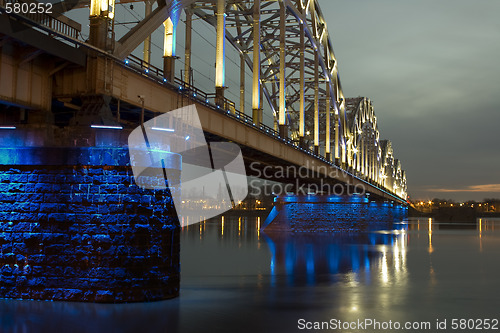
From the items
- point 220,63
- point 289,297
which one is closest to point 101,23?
point 289,297

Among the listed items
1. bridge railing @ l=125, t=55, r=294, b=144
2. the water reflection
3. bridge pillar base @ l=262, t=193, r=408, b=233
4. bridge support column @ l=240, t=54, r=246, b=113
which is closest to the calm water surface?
the water reflection

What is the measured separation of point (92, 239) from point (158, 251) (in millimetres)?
1998

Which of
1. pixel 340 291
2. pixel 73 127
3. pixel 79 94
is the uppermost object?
pixel 79 94

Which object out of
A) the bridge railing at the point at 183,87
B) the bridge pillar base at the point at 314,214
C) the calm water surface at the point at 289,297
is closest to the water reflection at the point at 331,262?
the calm water surface at the point at 289,297

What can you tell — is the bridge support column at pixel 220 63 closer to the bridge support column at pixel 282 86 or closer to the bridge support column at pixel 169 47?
the bridge support column at pixel 169 47

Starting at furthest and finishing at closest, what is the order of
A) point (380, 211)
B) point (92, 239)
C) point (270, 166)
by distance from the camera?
point (380, 211)
point (270, 166)
point (92, 239)

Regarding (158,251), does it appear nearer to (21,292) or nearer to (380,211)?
(21,292)

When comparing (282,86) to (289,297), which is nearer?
(289,297)

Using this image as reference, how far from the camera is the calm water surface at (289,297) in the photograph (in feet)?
52.4

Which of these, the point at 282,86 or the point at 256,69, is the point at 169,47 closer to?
the point at 256,69

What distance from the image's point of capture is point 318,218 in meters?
68.3

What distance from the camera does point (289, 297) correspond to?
2180 centimetres

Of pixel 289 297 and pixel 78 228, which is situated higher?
pixel 78 228

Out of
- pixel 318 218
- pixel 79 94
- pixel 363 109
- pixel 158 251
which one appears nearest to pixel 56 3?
pixel 79 94
